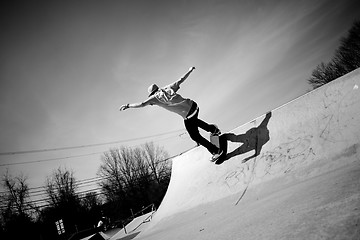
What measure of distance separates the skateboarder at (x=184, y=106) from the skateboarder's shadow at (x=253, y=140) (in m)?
0.45

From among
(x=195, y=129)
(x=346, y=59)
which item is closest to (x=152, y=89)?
(x=195, y=129)

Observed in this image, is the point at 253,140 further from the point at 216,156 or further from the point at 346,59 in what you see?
the point at 346,59

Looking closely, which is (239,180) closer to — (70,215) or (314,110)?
(314,110)

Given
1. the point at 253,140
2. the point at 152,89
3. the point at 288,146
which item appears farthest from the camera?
the point at 152,89

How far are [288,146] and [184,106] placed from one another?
222cm

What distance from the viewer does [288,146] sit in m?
3.13

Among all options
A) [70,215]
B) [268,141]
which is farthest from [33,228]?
[268,141]

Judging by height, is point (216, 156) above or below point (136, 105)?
below

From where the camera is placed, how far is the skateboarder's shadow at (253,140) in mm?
3656

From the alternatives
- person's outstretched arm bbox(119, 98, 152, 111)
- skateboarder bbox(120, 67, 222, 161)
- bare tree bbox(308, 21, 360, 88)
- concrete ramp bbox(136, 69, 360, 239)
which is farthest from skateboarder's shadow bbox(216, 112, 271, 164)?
bare tree bbox(308, 21, 360, 88)

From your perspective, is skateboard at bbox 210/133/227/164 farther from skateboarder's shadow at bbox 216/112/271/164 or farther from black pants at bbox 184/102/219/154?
black pants at bbox 184/102/219/154

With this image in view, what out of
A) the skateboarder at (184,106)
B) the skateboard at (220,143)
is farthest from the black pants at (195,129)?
the skateboard at (220,143)

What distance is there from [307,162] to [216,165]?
1.99m

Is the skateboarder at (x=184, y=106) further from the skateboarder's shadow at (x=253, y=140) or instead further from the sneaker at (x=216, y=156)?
the skateboarder's shadow at (x=253, y=140)
